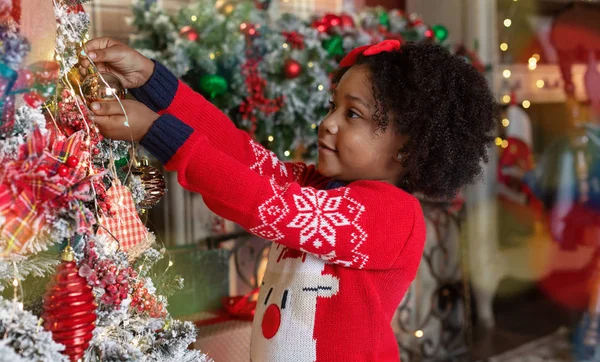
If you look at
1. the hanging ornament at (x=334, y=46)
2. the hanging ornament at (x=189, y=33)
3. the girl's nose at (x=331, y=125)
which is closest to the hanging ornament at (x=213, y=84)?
the hanging ornament at (x=189, y=33)

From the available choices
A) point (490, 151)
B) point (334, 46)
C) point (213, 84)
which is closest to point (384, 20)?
point (334, 46)

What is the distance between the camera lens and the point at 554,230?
279 centimetres

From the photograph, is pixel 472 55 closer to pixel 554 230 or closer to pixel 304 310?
pixel 554 230

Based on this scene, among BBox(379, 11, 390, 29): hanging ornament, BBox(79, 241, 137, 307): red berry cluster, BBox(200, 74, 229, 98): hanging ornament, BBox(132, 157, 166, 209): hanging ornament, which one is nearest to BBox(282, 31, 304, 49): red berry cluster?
BBox(200, 74, 229, 98): hanging ornament

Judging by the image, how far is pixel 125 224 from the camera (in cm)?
79

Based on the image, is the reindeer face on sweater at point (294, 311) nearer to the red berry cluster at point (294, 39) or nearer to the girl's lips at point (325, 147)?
the girl's lips at point (325, 147)

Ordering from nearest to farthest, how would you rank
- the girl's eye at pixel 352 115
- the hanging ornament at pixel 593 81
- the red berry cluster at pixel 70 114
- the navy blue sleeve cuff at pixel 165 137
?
the red berry cluster at pixel 70 114 < the navy blue sleeve cuff at pixel 165 137 < the girl's eye at pixel 352 115 < the hanging ornament at pixel 593 81

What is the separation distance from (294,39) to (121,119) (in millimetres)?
1041

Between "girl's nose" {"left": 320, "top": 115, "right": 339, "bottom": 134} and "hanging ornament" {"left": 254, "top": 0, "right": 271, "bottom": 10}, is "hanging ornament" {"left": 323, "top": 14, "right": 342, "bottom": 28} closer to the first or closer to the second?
"hanging ornament" {"left": 254, "top": 0, "right": 271, "bottom": 10}

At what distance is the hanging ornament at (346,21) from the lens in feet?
6.25

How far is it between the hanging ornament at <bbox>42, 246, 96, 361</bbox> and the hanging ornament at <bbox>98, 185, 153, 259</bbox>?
96mm

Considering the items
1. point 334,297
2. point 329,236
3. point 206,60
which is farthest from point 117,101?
point 206,60

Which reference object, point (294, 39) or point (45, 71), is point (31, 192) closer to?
point (45, 71)

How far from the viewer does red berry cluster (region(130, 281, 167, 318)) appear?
31.0 inches
